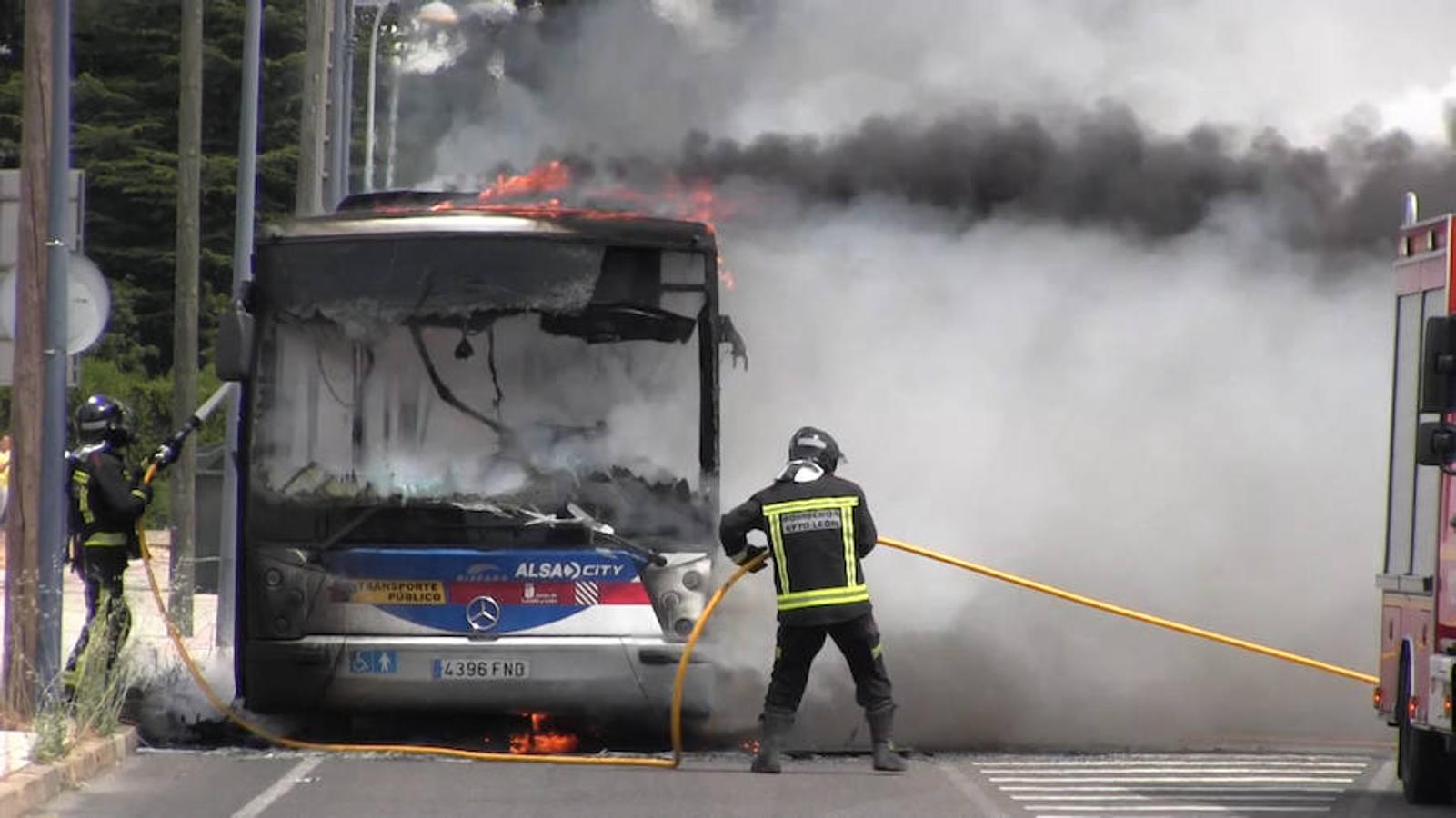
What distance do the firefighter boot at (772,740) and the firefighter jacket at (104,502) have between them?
3.70m

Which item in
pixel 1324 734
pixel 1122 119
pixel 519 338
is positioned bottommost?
pixel 1324 734

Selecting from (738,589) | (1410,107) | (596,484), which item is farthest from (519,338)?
(1410,107)

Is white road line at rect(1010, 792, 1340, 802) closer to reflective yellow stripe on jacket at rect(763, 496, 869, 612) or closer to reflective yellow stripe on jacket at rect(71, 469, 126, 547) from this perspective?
reflective yellow stripe on jacket at rect(763, 496, 869, 612)

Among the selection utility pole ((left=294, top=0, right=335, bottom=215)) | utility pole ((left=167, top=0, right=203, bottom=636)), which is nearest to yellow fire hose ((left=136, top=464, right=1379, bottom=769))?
utility pole ((left=167, top=0, right=203, bottom=636))

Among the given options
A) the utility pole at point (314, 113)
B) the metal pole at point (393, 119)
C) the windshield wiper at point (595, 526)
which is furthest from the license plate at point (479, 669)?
the metal pole at point (393, 119)

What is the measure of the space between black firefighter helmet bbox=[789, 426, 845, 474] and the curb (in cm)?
359

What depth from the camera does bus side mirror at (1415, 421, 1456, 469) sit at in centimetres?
1212

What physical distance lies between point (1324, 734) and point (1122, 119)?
4.41 metres

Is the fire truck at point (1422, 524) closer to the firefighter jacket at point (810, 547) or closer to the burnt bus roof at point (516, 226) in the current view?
the firefighter jacket at point (810, 547)

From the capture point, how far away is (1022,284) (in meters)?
18.8

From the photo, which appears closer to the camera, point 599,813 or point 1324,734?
point 599,813

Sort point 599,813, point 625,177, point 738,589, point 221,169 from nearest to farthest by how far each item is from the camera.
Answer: point 599,813, point 738,589, point 625,177, point 221,169

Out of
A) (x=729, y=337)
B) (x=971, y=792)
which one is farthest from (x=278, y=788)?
(x=729, y=337)

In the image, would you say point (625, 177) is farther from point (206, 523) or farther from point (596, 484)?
point (206, 523)
